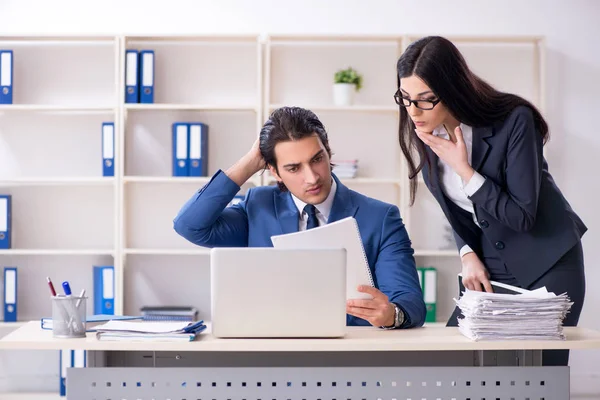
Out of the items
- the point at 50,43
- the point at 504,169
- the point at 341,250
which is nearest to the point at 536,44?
the point at 504,169

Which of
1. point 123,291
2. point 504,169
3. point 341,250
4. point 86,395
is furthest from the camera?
point 123,291

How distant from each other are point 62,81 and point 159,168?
0.70 metres

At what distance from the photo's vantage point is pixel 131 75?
3.89m

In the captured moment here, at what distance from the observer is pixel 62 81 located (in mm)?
4133

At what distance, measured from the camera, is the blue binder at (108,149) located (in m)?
3.90

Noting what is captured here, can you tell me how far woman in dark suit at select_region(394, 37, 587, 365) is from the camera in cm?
193

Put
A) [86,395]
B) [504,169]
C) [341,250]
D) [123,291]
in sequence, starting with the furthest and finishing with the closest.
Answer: [123,291], [504,169], [86,395], [341,250]

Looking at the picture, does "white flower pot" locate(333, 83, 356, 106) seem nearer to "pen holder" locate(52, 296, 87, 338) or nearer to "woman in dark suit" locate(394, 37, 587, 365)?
"woman in dark suit" locate(394, 37, 587, 365)

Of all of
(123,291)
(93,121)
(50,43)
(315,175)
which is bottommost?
(123,291)

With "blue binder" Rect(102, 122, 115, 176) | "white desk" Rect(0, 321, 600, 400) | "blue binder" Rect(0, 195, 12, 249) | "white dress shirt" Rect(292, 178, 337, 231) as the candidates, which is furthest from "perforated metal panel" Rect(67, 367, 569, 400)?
"blue binder" Rect(0, 195, 12, 249)

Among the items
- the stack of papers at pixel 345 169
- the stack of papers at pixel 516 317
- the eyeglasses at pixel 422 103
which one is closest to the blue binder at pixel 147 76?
the stack of papers at pixel 345 169

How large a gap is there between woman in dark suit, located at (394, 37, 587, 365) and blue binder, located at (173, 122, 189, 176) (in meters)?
1.99

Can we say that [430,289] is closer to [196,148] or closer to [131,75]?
[196,148]

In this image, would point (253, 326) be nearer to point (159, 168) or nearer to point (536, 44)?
point (159, 168)
